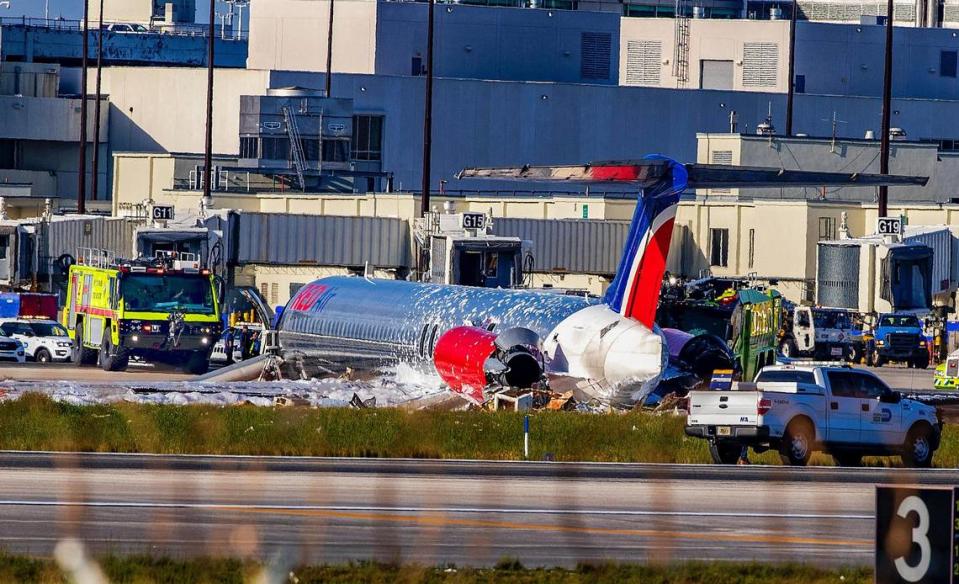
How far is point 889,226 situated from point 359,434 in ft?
132

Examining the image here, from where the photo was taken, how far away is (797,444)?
109 feet

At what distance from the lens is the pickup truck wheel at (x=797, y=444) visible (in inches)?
1300

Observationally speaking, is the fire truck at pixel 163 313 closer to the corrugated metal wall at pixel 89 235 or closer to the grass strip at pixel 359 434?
the grass strip at pixel 359 434

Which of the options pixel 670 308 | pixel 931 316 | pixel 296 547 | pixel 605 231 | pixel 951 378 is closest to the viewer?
pixel 296 547

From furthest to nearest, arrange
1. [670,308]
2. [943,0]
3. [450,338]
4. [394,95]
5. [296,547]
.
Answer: [943,0] → [394,95] → [670,308] → [450,338] → [296,547]

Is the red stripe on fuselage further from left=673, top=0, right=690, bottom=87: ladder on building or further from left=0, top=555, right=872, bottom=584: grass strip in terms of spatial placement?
left=673, top=0, right=690, bottom=87: ladder on building

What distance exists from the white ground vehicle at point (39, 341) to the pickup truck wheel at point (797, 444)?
34.6m

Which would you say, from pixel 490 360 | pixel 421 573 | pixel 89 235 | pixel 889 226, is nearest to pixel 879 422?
pixel 490 360

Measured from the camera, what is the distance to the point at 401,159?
106562 mm

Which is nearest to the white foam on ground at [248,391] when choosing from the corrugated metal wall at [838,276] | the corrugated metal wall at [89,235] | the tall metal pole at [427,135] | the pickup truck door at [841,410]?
the pickup truck door at [841,410]

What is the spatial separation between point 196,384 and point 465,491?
1816 centimetres

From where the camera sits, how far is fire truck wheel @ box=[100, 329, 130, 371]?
2167 inches

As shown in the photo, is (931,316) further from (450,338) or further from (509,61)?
(509,61)

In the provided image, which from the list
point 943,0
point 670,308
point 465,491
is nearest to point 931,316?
point 670,308
